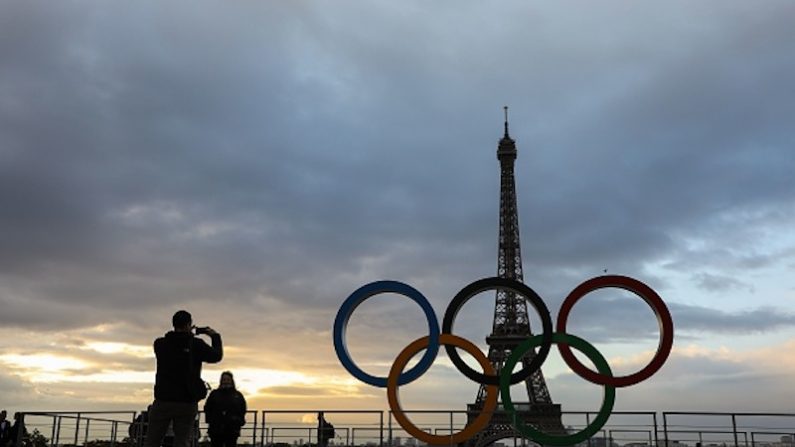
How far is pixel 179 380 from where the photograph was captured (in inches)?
278

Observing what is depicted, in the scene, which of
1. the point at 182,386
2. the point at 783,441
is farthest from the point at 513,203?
A: the point at 182,386

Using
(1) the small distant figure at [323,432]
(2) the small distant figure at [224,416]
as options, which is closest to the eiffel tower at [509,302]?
(1) the small distant figure at [323,432]

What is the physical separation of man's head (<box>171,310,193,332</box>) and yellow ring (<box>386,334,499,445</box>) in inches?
384

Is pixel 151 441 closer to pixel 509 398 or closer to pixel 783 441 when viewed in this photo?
pixel 509 398

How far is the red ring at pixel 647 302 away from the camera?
16250mm

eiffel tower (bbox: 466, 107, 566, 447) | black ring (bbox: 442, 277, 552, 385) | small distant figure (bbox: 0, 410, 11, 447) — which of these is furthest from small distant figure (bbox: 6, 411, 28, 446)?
eiffel tower (bbox: 466, 107, 566, 447)

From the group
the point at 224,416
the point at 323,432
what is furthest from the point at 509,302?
the point at 224,416

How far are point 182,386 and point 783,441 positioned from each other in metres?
16.7

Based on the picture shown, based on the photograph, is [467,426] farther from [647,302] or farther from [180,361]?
[180,361]

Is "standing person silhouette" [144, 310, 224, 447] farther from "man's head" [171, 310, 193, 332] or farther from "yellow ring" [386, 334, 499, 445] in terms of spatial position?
"yellow ring" [386, 334, 499, 445]

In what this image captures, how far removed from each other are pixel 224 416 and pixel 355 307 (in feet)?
23.7

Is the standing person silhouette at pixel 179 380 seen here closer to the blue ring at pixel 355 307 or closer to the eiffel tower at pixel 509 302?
the blue ring at pixel 355 307

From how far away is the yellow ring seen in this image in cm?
1622

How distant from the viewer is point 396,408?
16.7 meters
